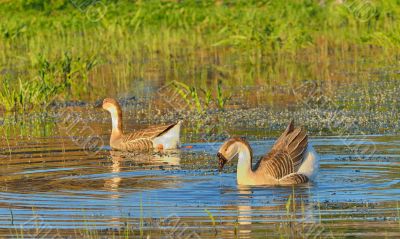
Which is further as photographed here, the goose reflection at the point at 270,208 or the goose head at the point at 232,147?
the goose head at the point at 232,147

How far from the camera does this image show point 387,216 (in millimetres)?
9406

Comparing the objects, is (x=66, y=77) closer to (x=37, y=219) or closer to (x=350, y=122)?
(x=350, y=122)

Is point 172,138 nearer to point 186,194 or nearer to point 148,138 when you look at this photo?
point 148,138

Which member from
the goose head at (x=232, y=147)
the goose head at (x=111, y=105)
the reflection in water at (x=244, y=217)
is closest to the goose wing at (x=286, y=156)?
the goose head at (x=232, y=147)

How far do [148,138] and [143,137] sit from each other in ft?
0.33

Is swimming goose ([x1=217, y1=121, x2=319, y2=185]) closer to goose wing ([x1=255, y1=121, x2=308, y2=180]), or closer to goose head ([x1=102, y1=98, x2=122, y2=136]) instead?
goose wing ([x1=255, y1=121, x2=308, y2=180])

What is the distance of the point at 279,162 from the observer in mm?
11750

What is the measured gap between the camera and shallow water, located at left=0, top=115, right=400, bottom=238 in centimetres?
907

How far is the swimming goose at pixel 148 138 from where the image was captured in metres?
14.7

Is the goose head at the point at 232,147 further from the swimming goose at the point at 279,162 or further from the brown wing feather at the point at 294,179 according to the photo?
the brown wing feather at the point at 294,179

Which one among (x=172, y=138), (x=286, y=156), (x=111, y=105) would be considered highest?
(x=111, y=105)

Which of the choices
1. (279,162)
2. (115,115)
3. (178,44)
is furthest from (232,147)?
(178,44)

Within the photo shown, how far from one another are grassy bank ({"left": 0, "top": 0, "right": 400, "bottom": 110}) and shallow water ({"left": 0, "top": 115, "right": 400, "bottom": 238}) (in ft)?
15.4

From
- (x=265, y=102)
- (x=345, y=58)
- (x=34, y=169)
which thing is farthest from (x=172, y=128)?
(x=345, y=58)
